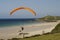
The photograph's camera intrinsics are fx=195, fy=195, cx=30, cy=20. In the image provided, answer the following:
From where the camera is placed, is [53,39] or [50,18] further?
[50,18]

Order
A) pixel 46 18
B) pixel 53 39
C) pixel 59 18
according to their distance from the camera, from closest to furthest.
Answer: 1. pixel 53 39
2. pixel 59 18
3. pixel 46 18

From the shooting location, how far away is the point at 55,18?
258 feet

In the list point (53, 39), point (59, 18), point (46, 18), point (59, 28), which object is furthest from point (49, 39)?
point (46, 18)

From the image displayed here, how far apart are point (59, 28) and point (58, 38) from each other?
26.8ft

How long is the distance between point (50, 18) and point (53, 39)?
2510 inches

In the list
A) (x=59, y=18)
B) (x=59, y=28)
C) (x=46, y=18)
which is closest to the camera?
(x=59, y=28)

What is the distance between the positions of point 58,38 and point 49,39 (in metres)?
0.93

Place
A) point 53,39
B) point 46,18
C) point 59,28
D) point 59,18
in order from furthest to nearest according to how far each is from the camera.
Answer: point 46,18
point 59,18
point 59,28
point 53,39

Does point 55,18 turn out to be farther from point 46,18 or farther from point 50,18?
point 46,18

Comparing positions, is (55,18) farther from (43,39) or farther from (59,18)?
(43,39)

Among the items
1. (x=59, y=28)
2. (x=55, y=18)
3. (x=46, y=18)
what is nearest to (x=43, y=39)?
(x=59, y=28)

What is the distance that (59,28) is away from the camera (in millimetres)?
25969

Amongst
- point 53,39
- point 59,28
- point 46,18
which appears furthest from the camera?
point 46,18

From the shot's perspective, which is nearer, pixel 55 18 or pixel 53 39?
pixel 53 39
